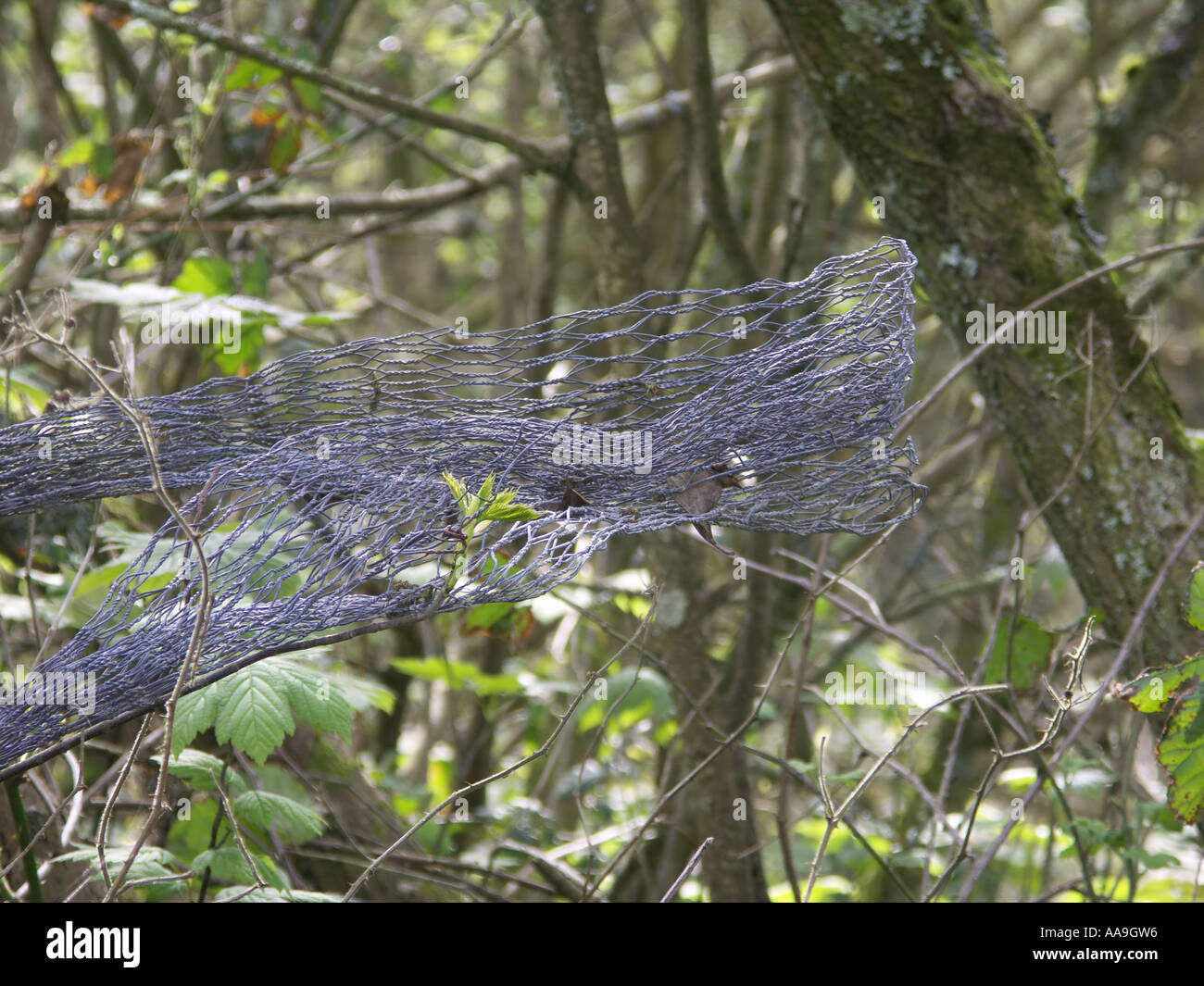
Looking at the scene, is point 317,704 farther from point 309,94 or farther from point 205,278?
point 309,94

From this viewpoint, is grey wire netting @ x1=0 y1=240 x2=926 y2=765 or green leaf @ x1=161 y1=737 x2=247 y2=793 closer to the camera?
grey wire netting @ x1=0 y1=240 x2=926 y2=765

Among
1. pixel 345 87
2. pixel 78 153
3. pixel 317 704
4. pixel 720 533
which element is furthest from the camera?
Result: pixel 720 533

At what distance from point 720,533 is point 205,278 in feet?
4.43

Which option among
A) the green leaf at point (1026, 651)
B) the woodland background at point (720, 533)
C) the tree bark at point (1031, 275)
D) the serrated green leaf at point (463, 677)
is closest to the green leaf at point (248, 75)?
the woodland background at point (720, 533)

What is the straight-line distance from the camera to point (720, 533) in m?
2.61

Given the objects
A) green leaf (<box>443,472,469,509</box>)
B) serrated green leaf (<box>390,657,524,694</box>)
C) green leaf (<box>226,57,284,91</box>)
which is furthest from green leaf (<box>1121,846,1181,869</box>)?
green leaf (<box>226,57,284,91</box>)

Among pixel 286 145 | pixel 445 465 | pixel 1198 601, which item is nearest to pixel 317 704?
pixel 445 465

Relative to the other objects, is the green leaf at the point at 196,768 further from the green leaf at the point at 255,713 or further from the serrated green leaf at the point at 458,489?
the serrated green leaf at the point at 458,489

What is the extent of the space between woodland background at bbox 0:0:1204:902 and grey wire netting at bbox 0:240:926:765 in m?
0.19

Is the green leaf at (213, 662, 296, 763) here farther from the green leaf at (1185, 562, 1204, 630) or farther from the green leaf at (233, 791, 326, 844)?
the green leaf at (1185, 562, 1204, 630)

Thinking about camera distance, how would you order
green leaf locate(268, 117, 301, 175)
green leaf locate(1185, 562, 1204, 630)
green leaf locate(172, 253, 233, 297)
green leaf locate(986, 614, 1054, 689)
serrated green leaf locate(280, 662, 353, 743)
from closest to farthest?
green leaf locate(1185, 562, 1204, 630) < serrated green leaf locate(280, 662, 353, 743) < green leaf locate(986, 614, 1054, 689) < green leaf locate(172, 253, 233, 297) < green leaf locate(268, 117, 301, 175)

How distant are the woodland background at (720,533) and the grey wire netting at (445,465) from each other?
0.19 m

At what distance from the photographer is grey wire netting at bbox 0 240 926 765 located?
38.1 inches

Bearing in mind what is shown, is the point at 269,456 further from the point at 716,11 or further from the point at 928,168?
the point at 716,11
